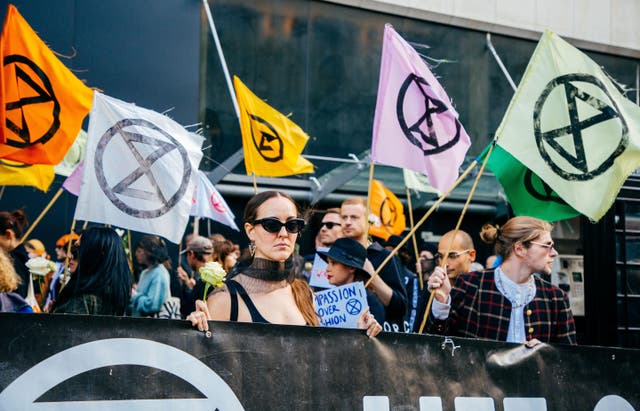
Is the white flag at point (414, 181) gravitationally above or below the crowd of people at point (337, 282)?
above

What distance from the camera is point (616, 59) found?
19.0 metres

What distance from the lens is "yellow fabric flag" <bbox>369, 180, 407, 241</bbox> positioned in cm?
1112

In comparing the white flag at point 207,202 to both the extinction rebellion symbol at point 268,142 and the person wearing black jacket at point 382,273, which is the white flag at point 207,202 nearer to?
the extinction rebellion symbol at point 268,142

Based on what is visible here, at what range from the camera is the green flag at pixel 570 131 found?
5504 mm

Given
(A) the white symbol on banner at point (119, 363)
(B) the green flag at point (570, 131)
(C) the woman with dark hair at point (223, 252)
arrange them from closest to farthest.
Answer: (A) the white symbol on banner at point (119, 363)
(B) the green flag at point (570, 131)
(C) the woman with dark hair at point (223, 252)

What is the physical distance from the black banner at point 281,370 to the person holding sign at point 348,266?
126cm

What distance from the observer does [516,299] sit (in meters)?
5.40

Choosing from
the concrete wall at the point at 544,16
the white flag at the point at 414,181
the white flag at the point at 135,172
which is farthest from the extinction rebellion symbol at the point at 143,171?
the concrete wall at the point at 544,16

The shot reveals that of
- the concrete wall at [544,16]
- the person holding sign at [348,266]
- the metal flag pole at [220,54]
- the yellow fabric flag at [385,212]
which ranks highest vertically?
the concrete wall at [544,16]

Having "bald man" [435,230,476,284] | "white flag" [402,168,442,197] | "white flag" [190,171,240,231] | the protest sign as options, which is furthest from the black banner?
"white flag" [402,168,442,197]

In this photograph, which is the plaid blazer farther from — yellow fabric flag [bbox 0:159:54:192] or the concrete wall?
the concrete wall

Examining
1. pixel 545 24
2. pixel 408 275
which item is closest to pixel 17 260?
pixel 408 275

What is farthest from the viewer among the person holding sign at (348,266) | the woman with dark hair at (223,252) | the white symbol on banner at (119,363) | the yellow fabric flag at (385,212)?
the yellow fabric flag at (385,212)

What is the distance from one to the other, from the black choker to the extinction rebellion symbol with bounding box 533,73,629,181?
2065mm
